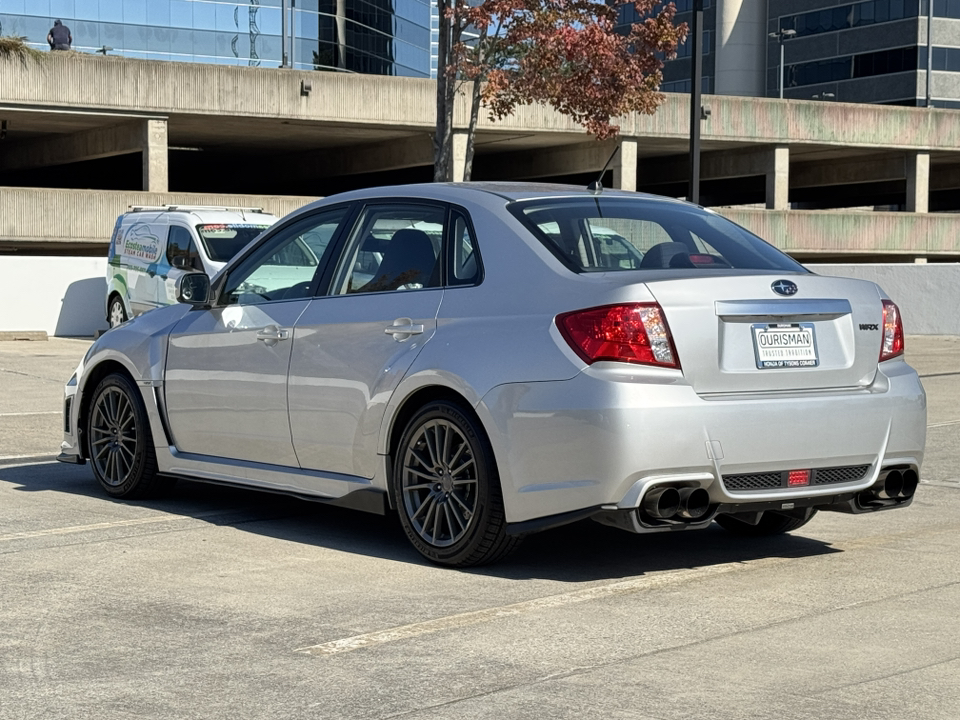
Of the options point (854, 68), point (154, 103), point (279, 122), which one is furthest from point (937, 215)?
point (854, 68)

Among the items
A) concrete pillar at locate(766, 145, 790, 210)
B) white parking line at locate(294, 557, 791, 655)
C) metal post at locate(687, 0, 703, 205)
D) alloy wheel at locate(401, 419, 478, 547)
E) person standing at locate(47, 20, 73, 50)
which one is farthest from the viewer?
concrete pillar at locate(766, 145, 790, 210)

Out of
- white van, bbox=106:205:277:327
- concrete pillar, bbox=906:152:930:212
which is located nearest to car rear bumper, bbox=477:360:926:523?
white van, bbox=106:205:277:327

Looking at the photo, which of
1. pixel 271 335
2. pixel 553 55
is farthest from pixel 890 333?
pixel 553 55

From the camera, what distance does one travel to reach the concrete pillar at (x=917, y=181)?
146 feet

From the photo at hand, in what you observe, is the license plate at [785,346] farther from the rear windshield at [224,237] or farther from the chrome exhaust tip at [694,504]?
the rear windshield at [224,237]

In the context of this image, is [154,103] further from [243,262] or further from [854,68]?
[854,68]

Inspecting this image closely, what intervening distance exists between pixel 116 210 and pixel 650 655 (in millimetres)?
30101

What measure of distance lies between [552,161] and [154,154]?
12.4 metres

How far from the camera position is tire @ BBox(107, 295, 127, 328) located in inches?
950

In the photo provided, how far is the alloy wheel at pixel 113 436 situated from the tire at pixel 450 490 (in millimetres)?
2133

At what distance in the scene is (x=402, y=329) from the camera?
21.8 feet

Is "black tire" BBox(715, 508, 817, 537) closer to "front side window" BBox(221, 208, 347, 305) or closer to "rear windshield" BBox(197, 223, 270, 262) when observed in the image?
"front side window" BBox(221, 208, 347, 305)

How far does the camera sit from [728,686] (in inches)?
181

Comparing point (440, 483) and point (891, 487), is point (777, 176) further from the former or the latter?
point (440, 483)
